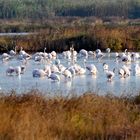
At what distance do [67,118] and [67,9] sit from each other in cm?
7432

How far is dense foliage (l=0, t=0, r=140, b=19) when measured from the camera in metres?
78.0

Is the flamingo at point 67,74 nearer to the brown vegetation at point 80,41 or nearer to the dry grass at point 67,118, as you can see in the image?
the dry grass at point 67,118

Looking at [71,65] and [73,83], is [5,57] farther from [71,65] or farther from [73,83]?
[73,83]

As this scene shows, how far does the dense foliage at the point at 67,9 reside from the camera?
256ft

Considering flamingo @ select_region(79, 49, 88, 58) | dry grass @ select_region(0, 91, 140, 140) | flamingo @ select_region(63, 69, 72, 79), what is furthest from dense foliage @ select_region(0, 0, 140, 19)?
dry grass @ select_region(0, 91, 140, 140)

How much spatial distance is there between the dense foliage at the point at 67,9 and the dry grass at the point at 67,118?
63.9m

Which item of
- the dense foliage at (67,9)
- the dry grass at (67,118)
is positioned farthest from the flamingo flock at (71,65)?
the dense foliage at (67,9)

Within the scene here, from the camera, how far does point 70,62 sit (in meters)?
26.6

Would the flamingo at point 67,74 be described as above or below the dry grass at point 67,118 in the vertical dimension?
below

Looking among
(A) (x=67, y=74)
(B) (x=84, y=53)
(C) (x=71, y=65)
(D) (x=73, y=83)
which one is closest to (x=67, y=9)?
(B) (x=84, y=53)

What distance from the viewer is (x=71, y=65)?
24.8 meters

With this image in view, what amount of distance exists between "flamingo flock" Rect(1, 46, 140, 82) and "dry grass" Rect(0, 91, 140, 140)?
8.18 m

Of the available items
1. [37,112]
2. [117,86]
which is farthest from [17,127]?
Answer: [117,86]

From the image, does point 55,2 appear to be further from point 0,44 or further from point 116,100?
point 116,100
